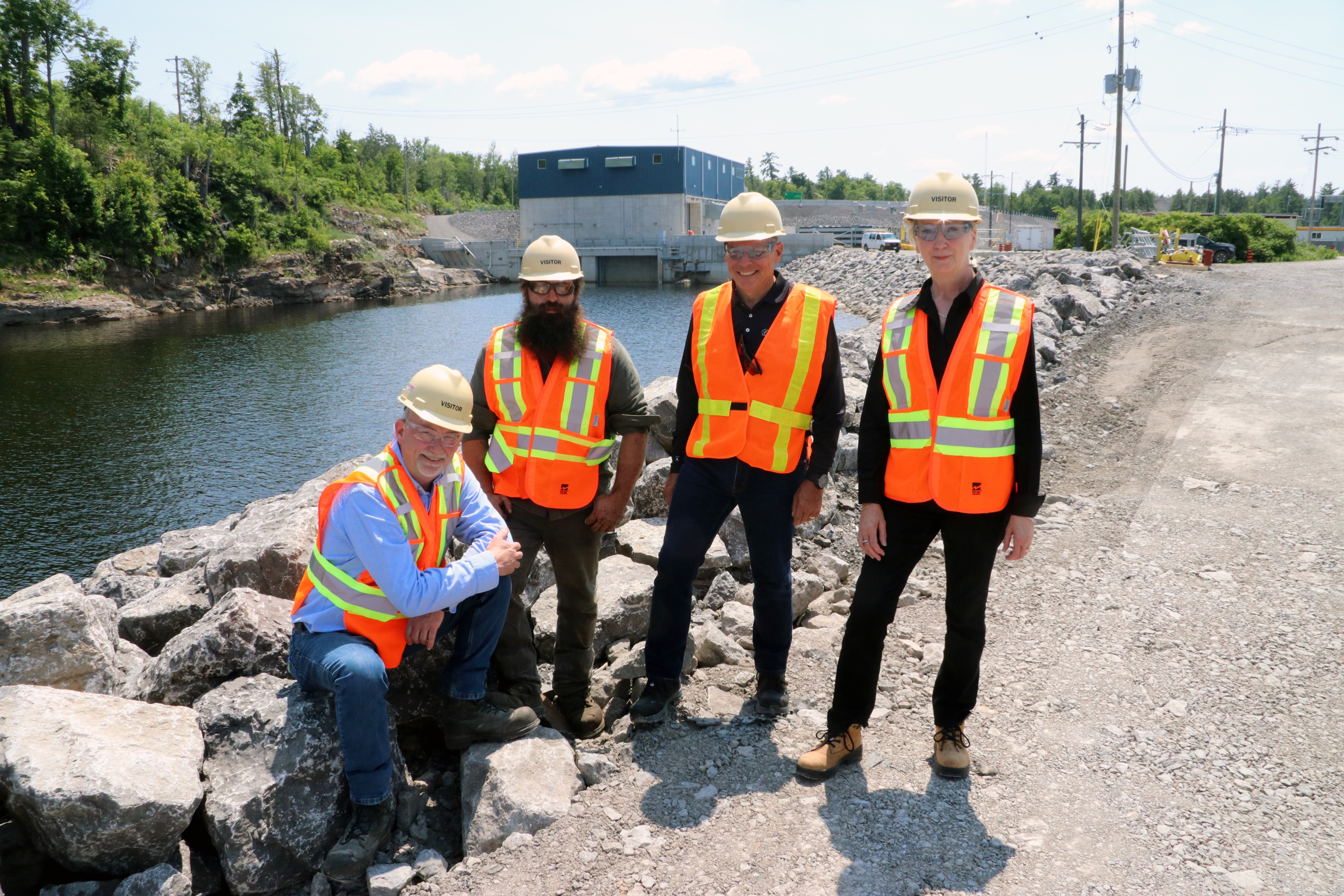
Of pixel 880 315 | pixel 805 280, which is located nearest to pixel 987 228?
pixel 805 280

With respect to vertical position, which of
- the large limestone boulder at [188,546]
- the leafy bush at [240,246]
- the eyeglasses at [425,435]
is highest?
the leafy bush at [240,246]

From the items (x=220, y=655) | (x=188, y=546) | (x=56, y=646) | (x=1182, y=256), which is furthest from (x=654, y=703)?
(x=1182, y=256)

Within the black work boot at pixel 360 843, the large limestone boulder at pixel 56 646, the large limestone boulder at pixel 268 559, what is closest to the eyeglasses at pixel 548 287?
the large limestone boulder at pixel 268 559

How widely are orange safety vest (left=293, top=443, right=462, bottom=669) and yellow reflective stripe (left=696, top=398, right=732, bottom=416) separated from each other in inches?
39.7

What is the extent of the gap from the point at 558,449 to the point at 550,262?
78 cm

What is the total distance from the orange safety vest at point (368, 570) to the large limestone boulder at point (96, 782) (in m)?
0.63

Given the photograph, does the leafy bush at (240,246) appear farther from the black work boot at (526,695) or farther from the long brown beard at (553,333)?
the black work boot at (526,695)

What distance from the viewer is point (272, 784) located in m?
2.96

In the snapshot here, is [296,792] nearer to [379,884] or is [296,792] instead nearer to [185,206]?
[379,884]

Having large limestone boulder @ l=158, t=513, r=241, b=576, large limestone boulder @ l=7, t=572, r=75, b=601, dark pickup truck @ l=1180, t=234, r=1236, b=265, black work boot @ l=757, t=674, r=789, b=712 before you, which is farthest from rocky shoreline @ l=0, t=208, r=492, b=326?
dark pickup truck @ l=1180, t=234, r=1236, b=265

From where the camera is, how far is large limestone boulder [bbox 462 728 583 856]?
3.05 m

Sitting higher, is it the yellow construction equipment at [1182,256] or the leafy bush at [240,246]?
the leafy bush at [240,246]

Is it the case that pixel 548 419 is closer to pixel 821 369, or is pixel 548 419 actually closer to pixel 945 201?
pixel 821 369

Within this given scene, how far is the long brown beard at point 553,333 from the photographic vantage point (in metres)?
3.62
